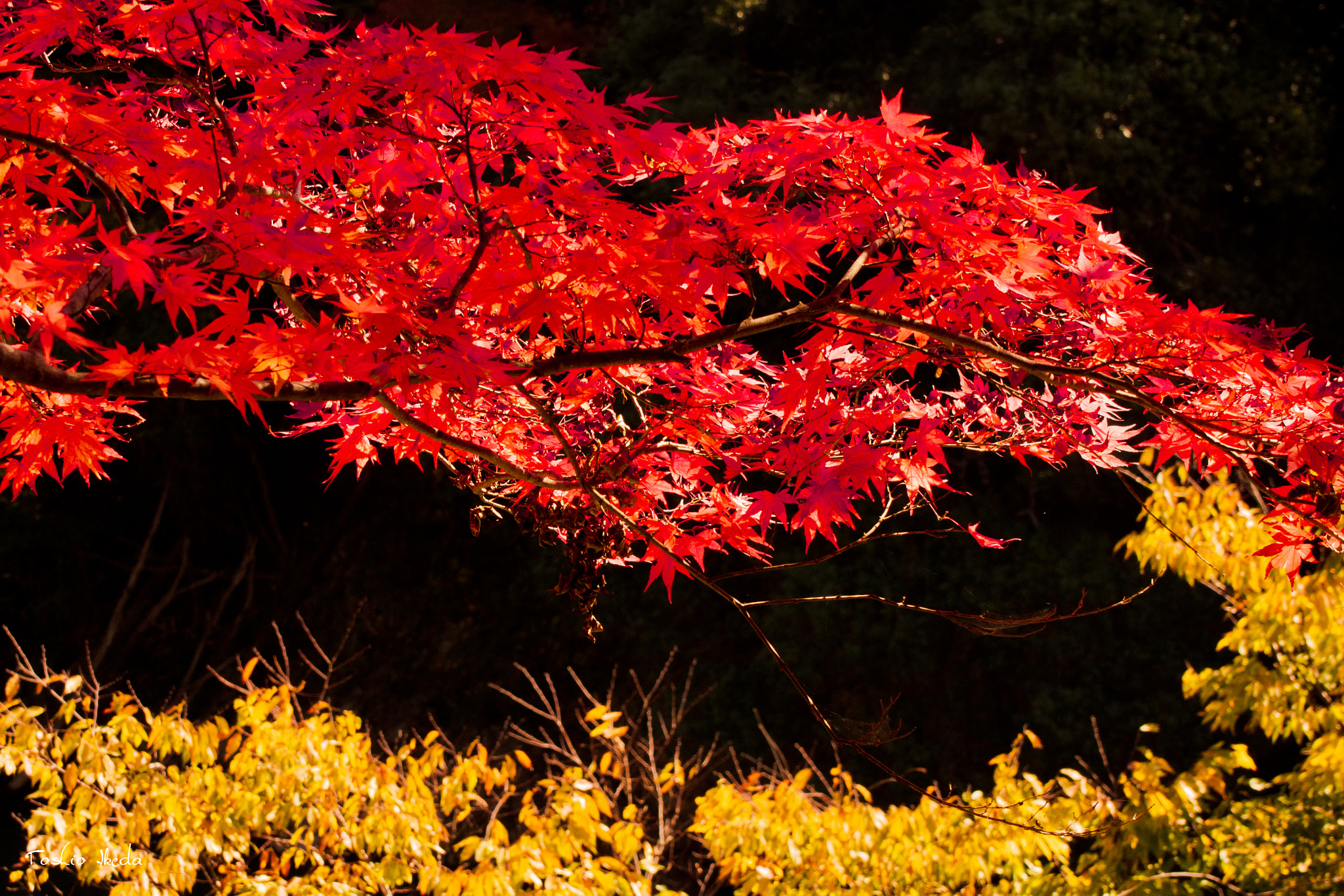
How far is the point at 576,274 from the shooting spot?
1.33 meters

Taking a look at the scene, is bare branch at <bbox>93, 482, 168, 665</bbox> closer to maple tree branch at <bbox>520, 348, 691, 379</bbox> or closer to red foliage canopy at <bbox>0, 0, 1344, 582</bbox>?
red foliage canopy at <bbox>0, 0, 1344, 582</bbox>

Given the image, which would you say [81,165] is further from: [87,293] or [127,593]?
[127,593]

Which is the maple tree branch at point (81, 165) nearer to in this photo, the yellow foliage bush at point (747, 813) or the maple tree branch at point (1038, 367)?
the maple tree branch at point (1038, 367)

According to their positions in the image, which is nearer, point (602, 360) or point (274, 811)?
point (602, 360)

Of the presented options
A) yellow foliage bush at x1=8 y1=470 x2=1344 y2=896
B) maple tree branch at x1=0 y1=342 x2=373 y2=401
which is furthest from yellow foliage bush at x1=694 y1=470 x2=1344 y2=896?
maple tree branch at x1=0 y1=342 x2=373 y2=401

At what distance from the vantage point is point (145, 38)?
165 centimetres

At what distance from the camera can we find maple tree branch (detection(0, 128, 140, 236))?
3.97ft

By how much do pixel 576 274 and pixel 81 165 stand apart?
682mm

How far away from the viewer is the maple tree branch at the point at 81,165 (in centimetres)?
121

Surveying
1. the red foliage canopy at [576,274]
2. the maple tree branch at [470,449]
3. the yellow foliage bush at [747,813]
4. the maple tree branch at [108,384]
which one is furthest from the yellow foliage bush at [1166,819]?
the maple tree branch at [108,384]

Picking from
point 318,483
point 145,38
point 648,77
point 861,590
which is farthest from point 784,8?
point 145,38

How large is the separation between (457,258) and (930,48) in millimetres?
5349

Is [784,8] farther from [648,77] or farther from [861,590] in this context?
[861,590]

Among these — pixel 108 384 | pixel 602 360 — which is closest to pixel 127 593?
pixel 108 384
